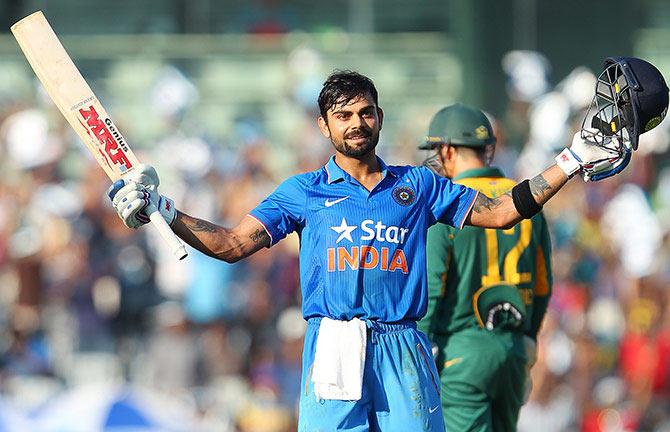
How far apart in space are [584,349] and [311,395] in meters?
7.71

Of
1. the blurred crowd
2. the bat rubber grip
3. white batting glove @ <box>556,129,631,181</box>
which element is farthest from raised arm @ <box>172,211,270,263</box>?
the blurred crowd

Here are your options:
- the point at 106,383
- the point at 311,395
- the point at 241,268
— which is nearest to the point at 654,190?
the point at 241,268

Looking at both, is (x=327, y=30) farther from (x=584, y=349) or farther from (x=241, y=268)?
(x=584, y=349)

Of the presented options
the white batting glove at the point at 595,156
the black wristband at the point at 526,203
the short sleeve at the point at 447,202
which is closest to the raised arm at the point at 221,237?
the short sleeve at the point at 447,202

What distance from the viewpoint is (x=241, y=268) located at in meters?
13.4

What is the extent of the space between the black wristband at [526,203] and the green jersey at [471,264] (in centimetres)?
133

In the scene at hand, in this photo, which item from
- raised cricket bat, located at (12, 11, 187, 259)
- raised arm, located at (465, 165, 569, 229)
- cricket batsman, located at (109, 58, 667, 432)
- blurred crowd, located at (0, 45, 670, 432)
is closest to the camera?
cricket batsman, located at (109, 58, 667, 432)

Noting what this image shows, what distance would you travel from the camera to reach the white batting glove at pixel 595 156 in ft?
19.7

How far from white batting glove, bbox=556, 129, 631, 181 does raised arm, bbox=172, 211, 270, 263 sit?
4.40ft

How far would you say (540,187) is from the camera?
20.1 feet

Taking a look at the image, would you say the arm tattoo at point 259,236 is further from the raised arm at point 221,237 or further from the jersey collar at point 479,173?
the jersey collar at point 479,173

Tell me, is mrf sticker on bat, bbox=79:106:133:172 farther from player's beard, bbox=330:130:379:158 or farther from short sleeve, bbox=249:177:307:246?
player's beard, bbox=330:130:379:158

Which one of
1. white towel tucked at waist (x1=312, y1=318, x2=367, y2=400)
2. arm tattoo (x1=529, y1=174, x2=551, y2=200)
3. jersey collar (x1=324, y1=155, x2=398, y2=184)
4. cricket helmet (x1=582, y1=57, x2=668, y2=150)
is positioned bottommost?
white towel tucked at waist (x1=312, y1=318, x2=367, y2=400)

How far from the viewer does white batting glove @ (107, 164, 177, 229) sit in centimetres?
584
